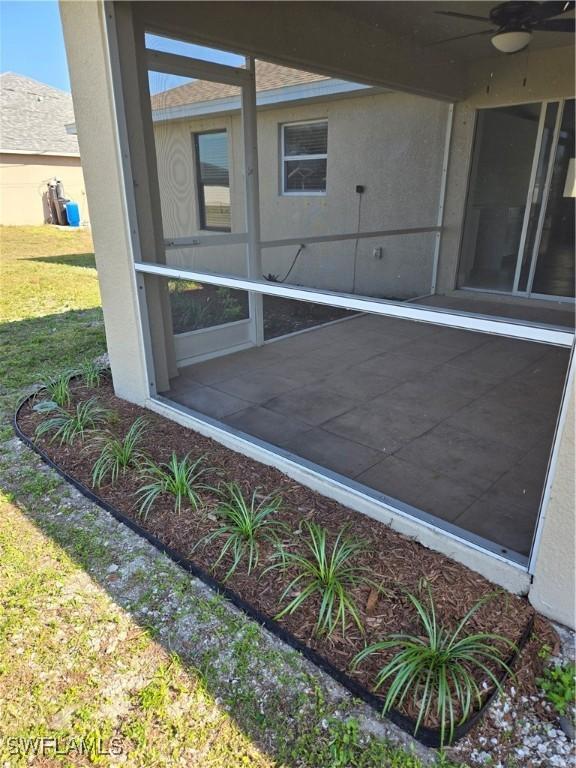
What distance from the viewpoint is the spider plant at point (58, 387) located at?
4.07 metres

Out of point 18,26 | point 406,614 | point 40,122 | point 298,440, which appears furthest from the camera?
point 18,26

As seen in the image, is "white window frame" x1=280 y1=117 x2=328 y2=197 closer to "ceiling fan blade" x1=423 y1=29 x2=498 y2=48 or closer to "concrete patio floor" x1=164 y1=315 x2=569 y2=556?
"ceiling fan blade" x1=423 y1=29 x2=498 y2=48

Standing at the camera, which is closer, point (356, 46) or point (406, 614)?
point (406, 614)

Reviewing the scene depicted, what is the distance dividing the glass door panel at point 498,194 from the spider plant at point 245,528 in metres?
5.43

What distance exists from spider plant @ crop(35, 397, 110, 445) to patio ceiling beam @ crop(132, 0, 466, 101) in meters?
2.69

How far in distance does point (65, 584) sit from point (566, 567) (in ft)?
6.93

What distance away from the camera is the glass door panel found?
6.30 metres

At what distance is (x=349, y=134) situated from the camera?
7.59 m

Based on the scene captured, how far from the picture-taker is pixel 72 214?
17.7m

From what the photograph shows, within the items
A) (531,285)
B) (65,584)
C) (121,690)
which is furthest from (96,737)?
(531,285)

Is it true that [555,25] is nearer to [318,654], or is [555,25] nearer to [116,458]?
[116,458]

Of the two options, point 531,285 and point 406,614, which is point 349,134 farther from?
point 406,614

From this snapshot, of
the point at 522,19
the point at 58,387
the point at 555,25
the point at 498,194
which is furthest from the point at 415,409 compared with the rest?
the point at 498,194

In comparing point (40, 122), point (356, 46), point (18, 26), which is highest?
point (18, 26)
